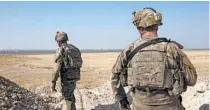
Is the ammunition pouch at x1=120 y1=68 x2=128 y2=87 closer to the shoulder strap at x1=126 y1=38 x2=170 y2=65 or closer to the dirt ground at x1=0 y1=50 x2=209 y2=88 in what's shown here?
the shoulder strap at x1=126 y1=38 x2=170 y2=65

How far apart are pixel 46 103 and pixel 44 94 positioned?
1.99 meters

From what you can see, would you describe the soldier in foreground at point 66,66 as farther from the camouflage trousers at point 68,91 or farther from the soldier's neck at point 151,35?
the soldier's neck at point 151,35

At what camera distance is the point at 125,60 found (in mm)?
4559

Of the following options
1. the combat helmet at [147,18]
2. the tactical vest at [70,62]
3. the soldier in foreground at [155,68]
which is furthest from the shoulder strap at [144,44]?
the tactical vest at [70,62]

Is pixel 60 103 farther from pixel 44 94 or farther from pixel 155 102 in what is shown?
pixel 155 102

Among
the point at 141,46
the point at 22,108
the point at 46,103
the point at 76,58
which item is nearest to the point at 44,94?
the point at 46,103

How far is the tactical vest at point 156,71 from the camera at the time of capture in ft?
14.2

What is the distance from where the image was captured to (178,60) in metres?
4.28

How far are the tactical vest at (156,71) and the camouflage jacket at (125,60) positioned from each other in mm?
77

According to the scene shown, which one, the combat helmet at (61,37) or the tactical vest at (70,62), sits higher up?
the combat helmet at (61,37)

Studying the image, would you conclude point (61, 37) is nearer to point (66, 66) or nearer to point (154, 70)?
point (66, 66)

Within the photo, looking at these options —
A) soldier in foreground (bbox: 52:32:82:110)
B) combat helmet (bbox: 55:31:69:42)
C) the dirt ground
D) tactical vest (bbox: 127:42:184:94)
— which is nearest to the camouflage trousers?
soldier in foreground (bbox: 52:32:82:110)

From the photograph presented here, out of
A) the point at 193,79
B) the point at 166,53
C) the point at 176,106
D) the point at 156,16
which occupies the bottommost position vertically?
the point at 176,106

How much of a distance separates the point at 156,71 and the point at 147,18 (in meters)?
0.62
